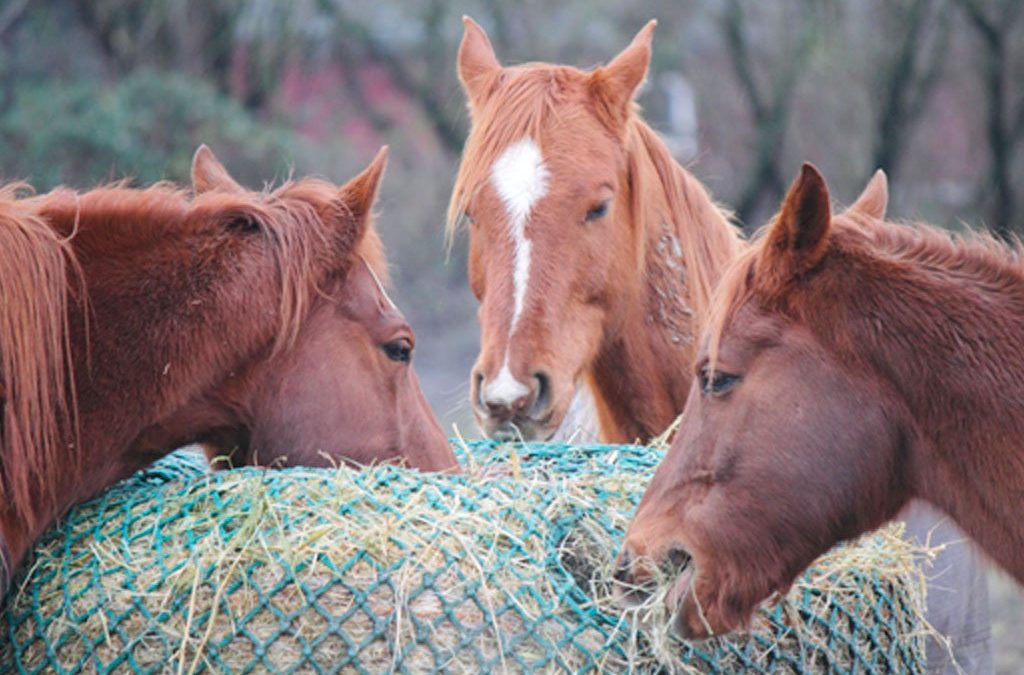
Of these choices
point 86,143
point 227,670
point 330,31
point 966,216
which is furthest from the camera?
point 330,31

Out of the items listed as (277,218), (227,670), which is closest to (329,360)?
(277,218)

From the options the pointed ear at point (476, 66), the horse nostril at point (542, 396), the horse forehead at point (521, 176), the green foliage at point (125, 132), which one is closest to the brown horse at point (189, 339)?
the horse nostril at point (542, 396)

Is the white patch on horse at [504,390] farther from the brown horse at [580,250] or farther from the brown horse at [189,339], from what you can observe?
the brown horse at [189,339]

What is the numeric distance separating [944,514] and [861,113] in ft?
36.6

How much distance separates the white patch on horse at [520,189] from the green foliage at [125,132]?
26.0 ft

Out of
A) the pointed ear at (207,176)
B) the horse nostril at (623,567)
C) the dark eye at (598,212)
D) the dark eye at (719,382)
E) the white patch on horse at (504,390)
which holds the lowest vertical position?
the white patch on horse at (504,390)

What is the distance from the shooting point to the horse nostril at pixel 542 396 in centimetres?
395

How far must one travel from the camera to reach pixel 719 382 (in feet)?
9.05

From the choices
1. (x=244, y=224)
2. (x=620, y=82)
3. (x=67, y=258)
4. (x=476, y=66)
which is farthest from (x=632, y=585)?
(x=476, y=66)

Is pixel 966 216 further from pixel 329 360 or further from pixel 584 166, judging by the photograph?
pixel 329 360

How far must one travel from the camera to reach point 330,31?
1460 cm

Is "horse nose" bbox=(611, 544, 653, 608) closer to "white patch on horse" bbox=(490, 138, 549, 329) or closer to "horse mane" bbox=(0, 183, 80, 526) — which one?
"horse mane" bbox=(0, 183, 80, 526)

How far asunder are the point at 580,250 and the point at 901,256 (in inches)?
59.6

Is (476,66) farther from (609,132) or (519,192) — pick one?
(519,192)
